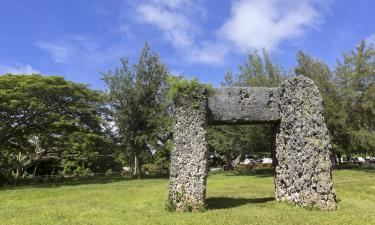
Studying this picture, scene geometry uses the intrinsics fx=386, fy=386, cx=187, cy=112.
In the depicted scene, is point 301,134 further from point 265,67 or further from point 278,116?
point 265,67

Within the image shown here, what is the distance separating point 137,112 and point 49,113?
986 centimetres

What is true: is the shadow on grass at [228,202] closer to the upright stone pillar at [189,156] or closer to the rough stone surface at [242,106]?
the upright stone pillar at [189,156]

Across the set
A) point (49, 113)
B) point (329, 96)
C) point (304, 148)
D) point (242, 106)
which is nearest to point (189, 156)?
point (242, 106)

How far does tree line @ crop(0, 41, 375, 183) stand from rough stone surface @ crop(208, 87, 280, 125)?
18329 mm

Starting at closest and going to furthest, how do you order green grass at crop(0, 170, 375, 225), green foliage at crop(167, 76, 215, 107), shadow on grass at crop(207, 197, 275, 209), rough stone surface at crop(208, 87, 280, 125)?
1. green grass at crop(0, 170, 375, 225)
2. green foliage at crop(167, 76, 215, 107)
3. rough stone surface at crop(208, 87, 280, 125)
4. shadow on grass at crop(207, 197, 275, 209)

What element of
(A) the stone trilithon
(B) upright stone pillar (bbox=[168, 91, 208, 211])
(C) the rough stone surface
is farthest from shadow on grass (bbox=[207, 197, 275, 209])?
(C) the rough stone surface

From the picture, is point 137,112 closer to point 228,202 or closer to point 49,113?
point 49,113

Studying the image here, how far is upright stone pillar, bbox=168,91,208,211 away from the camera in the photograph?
1342 cm

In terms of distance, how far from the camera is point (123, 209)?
1439cm

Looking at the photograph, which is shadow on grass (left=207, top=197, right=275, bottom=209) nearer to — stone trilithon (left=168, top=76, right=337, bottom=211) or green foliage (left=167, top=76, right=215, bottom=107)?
stone trilithon (left=168, top=76, right=337, bottom=211)

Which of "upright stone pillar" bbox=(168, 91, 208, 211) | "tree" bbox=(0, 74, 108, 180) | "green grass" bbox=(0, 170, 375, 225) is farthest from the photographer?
"tree" bbox=(0, 74, 108, 180)

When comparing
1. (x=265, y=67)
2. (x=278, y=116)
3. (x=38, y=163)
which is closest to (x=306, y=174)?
(x=278, y=116)

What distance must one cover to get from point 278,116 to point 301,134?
1259mm

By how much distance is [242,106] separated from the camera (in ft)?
47.3
